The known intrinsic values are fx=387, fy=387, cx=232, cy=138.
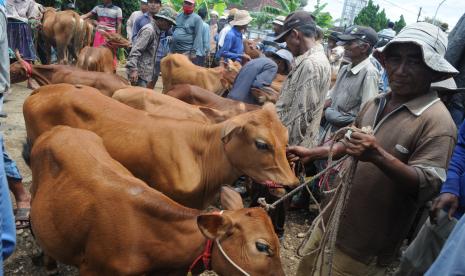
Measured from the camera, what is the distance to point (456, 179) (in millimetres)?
2234

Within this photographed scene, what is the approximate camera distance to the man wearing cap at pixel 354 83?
4635mm

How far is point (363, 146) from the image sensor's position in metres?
2.03

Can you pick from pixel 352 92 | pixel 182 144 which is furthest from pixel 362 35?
pixel 182 144

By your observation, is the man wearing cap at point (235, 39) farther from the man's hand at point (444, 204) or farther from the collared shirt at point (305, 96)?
the man's hand at point (444, 204)

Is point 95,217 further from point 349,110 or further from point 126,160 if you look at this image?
point 349,110

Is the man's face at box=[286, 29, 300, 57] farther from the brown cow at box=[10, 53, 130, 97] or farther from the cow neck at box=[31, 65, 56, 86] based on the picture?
the cow neck at box=[31, 65, 56, 86]

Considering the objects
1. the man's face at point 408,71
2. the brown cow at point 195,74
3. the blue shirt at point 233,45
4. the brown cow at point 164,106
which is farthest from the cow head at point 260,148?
the blue shirt at point 233,45

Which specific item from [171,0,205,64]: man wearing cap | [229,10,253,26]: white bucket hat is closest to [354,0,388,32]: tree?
[229,10,253,26]: white bucket hat

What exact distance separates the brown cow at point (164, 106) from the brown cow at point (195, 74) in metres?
2.68

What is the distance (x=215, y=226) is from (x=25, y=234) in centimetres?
282

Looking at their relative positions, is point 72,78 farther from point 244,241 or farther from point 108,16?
point 244,241

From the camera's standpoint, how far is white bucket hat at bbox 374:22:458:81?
7.05 feet

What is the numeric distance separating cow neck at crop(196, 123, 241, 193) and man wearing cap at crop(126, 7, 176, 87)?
3809 millimetres

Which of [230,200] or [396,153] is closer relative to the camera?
[396,153]
